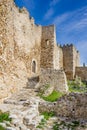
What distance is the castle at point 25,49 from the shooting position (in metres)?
17.6

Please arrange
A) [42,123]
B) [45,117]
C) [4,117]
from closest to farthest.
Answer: [4,117], [42,123], [45,117]

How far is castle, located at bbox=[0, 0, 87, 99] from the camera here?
17.6 m

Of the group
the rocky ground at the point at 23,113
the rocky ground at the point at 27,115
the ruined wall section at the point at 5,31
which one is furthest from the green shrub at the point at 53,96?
the ruined wall section at the point at 5,31

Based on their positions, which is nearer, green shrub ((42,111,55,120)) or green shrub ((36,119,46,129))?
green shrub ((36,119,46,129))

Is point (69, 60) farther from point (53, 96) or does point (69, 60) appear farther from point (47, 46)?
point (53, 96)

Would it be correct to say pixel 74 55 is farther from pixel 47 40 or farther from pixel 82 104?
pixel 82 104

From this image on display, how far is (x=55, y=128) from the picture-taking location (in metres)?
13.2

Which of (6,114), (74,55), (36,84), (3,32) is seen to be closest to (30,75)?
(36,84)

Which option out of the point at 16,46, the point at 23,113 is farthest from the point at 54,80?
the point at 23,113

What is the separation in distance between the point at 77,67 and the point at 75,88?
919 cm

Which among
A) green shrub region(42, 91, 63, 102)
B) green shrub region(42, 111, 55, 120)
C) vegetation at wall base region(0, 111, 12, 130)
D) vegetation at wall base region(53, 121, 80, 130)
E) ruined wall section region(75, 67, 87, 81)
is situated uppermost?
ruined wall section region(75, 67, 87, 81)

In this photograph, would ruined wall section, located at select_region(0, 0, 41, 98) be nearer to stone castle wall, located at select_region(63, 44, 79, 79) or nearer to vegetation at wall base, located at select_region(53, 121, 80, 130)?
vegetation at wall base, located at select_region(53, 121, 80, 130)

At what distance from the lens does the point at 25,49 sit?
24.2 meters

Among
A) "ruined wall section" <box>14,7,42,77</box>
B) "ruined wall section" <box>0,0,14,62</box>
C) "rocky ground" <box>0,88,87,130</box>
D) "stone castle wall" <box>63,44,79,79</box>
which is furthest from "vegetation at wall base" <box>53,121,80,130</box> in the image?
"stone castle wall" <box>63,44,79,79</box>
